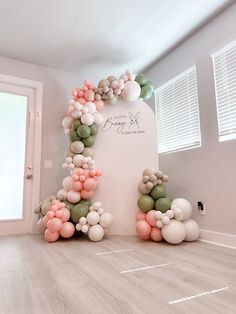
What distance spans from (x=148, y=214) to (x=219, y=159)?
0.97 meters

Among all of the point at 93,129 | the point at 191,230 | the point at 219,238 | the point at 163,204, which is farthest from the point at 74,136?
the point at 219,238

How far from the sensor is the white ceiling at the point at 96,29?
7.87 feet

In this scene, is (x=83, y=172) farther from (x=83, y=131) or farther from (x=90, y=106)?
(x=90, y=106)

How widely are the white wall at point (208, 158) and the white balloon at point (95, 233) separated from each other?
45.2 inches

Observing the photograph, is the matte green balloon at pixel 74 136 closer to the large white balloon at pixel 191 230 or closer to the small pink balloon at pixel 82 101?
the small pink balloon at pixel 82 101

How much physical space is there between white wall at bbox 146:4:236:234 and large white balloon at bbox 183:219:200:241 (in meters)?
0.17

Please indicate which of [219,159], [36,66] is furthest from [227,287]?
[36,66]

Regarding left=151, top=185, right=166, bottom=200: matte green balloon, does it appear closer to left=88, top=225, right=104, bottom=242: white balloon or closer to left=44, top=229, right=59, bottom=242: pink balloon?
left=88, top=225, right=104, bottom=242: white balloon

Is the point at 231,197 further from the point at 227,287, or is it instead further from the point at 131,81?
the point at 131,81

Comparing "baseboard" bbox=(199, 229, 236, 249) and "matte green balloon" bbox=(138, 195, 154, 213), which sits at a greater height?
"matte green balloon" bbox=(138, 195, 154, 213)

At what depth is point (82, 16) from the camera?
2.52 metres

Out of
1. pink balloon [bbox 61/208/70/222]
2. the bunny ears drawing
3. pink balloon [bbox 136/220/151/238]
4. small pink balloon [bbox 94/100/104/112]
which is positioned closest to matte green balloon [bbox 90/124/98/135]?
small pink balloon [bbox 94/100/104/112]

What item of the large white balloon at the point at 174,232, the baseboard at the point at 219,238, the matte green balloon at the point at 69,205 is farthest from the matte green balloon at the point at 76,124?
the baseboard at the point at 219,238

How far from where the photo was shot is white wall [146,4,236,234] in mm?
2422
